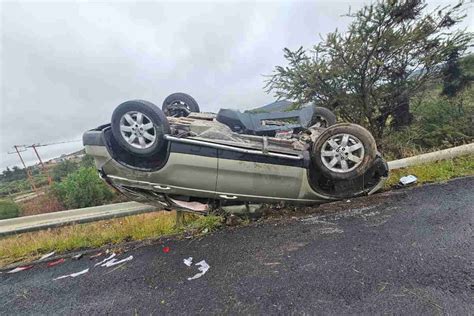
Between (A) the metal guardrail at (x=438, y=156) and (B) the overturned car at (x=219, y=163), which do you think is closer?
(B) the overturned car at (x=219, y=163)

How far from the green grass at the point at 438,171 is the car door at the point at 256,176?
1.51 metres

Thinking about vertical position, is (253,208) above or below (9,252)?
above

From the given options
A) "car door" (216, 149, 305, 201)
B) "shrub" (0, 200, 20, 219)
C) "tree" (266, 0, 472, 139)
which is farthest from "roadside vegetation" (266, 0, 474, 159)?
"shrub" (0, 200, 20, 219)

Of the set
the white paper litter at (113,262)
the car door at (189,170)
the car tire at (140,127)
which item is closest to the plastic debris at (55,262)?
the white paper litter at (113,262)

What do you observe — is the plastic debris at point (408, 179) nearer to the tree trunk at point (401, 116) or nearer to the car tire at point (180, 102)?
the car tire at point (180, 102)

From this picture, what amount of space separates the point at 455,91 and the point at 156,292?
1218 centimetres

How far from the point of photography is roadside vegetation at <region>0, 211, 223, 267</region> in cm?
320

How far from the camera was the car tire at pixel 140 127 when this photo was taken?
2.94 m

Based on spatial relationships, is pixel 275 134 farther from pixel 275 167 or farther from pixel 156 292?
pixel 156 292

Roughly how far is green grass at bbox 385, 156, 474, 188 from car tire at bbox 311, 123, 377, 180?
2.82 ft

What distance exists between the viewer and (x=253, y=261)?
221 centimetres

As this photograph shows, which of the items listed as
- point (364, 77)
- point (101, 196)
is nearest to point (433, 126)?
point (364, 77)

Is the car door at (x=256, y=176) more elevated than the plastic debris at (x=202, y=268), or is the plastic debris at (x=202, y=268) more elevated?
the car door at (x=256, y=176)

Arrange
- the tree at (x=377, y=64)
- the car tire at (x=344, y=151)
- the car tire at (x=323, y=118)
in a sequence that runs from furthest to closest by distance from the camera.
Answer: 1. the tree at (x=377, y=64)
2. the car tire at (x=323, y=118)
3. the car tire at (x=344, y=151)
